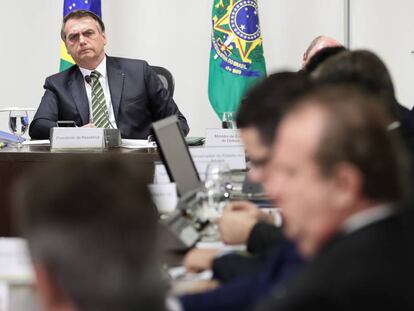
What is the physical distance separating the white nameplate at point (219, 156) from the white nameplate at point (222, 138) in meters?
0.09

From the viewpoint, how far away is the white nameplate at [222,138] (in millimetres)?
3747

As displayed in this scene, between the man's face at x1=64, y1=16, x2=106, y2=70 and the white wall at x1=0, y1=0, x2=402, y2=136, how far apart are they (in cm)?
173

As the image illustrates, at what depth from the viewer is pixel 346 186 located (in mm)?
1222

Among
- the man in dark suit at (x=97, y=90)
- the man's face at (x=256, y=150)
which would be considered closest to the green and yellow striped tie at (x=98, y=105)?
the man in dark suit at (x=97, y=90)

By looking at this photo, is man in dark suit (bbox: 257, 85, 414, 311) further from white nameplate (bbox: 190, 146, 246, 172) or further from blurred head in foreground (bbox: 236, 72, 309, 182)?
white nameplate (bbox: 190, 146, 246, 172)

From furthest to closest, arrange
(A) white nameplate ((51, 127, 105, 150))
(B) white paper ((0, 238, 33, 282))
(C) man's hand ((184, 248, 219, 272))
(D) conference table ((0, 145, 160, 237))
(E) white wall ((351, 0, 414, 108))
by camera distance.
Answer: (E) white wall ((351, 0, 414, 108))
(A) white nameplate ((51, 127, 105, 150))
(D) conference table ((0, 145, 160, 237))
(C) man's hand ((184, 248, 219, 272))
(B) white paper ((0, 238, 33, 282))

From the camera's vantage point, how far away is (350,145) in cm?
120

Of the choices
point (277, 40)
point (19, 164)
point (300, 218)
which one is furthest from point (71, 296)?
point (277, 40)

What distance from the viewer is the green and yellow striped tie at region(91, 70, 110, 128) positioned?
191 inches

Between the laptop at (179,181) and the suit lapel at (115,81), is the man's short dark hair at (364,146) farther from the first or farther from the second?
the suit lapel at (115,81)

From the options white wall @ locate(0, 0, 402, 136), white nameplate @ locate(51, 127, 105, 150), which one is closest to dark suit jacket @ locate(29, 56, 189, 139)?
white nameplate @ locate(51, 127, 105, 150)

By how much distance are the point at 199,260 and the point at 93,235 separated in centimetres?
123

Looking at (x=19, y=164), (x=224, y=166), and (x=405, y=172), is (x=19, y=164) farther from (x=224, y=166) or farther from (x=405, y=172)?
(x=405, y=172)

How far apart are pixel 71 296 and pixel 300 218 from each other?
435mm
